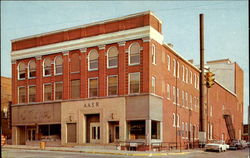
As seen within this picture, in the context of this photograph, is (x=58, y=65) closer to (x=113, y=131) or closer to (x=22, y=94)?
(x=22, y=94)

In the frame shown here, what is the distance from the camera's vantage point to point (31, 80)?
4738cm

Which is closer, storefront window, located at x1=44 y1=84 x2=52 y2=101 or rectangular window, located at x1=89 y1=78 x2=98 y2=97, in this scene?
rectangular window, located at x1=89 y1=78 x2=98 y2=97

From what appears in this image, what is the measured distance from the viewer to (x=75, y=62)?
44.0 metres

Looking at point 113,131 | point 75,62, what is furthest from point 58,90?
point 113,131

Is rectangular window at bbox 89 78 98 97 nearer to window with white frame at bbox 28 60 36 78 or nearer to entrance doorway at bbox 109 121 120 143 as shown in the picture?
entrance doorway at bbox 109 121 120 143

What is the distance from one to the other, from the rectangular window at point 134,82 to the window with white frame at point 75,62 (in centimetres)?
751

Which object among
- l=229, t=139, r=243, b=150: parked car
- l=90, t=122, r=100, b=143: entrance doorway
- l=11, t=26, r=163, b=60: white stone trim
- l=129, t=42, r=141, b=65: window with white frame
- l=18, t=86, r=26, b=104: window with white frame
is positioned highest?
l=11, t=26, r=163, b=60: white stone trim

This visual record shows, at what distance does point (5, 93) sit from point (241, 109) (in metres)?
66.6

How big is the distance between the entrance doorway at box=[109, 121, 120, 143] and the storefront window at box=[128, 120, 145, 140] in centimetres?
192

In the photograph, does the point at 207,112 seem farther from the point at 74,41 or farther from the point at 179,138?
the point at 74,41

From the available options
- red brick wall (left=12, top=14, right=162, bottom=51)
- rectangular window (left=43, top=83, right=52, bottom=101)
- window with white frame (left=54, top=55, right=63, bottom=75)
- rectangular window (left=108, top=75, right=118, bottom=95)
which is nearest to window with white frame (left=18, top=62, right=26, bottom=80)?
red brick wall (left=12, top=14, right=162, bottom=51)

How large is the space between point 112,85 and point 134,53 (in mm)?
4428

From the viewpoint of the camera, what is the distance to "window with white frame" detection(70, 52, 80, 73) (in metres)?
43.7

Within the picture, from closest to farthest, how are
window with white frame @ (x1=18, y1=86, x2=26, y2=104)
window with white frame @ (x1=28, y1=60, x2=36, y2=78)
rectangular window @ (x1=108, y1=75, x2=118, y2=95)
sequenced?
rectangular window @ (x1=108, y1=75, x2=118, y2=95) → window with white frame @ (x1=28, y1=60, x2=36, y2=78) → window with white frame @ (x1=18, y1=86, x2=26, y2=104)
